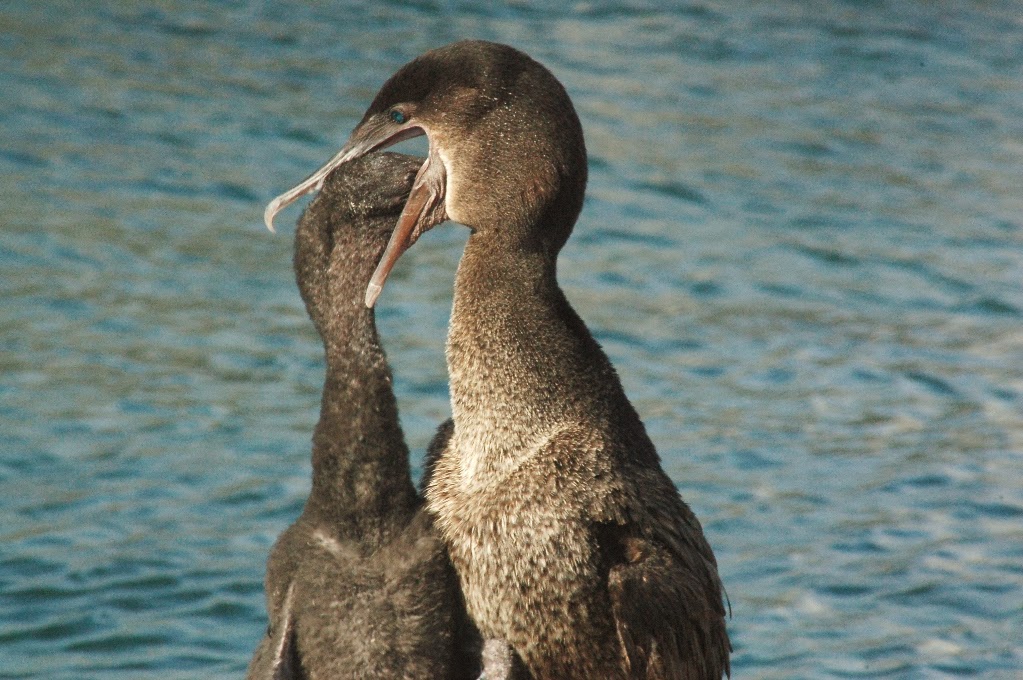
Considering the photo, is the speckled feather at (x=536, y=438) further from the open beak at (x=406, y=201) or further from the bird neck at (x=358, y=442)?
the bird neck at (x=358, y=442)

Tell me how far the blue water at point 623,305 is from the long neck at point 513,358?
2366mm

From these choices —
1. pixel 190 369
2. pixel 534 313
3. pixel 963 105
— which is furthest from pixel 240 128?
pixel 534 313

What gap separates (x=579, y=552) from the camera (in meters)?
4.62

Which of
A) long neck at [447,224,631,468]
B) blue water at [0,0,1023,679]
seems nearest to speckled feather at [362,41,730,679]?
long neck at [447,224,631,468]

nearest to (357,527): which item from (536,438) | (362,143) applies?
(536,438)

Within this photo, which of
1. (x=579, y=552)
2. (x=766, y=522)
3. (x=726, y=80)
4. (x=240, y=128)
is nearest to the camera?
(x=579, y=552)

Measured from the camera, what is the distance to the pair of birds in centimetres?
467

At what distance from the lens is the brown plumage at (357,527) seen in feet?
15.5

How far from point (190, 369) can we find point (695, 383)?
2.73 m

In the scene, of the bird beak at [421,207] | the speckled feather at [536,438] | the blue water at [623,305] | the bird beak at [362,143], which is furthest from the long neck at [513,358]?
the blue water at [623,305]

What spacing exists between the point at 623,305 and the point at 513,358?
5.31 meters

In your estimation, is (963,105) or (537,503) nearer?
(537,503)

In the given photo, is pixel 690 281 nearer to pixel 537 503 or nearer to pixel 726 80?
pixel 726 80

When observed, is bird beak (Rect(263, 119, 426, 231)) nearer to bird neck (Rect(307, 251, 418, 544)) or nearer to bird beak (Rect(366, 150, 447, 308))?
bird beak (Rect(366, 150, 447, 308))
